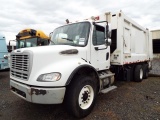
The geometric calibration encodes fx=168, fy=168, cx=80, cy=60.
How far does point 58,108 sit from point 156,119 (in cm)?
253

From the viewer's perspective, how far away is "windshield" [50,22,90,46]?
4.63 meters

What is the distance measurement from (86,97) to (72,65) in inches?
→ 38.1

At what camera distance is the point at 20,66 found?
399 centimetres

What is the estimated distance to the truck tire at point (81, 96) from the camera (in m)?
3.83

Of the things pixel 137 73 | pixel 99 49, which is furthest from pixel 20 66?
pixel 137 73

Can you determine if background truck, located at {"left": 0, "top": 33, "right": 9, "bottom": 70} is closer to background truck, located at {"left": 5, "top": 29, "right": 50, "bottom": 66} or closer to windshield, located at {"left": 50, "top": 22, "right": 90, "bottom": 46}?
background truck, located at {"left": 5, "top": 29, "right": 50, "bottom": 66}

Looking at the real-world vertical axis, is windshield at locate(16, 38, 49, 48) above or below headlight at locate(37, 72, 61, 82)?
above

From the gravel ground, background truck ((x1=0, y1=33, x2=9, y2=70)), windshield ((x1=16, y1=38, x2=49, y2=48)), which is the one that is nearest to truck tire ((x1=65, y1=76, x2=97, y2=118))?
the gravel ground

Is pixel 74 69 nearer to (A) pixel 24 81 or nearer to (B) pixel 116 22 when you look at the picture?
(A) pixel 24 81

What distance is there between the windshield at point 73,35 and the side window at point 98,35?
30 centimetres

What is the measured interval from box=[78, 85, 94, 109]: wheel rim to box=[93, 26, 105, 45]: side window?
1.38 m

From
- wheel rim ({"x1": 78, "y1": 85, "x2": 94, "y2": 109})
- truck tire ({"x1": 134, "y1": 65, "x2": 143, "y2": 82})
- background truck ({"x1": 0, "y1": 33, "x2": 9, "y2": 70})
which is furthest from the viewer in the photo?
background truck ({"x1": 0, "y1": 33, "x2": 9, "y2": 70})

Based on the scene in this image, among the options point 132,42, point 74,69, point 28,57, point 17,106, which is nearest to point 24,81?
point 28,57

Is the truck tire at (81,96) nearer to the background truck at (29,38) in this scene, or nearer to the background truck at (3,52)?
the background truck at (29,38)
